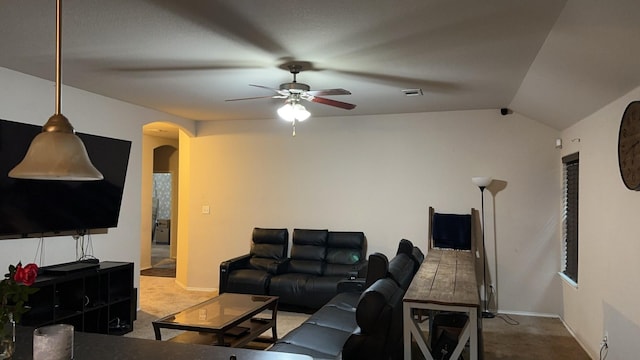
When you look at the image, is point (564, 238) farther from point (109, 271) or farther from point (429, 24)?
point (109, 271)

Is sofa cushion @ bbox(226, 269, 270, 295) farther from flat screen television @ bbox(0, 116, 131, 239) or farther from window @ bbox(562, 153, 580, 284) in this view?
window @ bbox(562, 153, 580, 284)

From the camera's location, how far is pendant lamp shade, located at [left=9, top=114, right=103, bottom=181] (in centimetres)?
148

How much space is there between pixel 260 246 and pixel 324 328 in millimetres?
2744

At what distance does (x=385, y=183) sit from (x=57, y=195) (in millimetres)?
3819

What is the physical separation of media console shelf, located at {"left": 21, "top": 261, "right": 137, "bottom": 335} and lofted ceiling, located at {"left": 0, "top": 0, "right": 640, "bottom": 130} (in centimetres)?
183

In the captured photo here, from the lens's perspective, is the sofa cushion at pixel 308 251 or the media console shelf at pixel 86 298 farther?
the sofa cushion at pixel 308 251

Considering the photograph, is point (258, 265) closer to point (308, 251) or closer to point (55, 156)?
point (308, 251)

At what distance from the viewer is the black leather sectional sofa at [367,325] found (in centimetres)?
264

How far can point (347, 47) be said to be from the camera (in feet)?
10.4


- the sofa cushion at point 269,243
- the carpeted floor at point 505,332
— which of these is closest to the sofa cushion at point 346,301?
the carpeted floor at point 505,332

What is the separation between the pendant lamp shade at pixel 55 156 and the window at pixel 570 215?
4594 mm

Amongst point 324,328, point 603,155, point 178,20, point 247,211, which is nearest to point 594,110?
point 603,155

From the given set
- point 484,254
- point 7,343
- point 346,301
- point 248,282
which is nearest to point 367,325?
point 346,301

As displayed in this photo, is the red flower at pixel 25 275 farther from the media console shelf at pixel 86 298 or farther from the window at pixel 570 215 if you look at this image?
the window at pixel 570 215
